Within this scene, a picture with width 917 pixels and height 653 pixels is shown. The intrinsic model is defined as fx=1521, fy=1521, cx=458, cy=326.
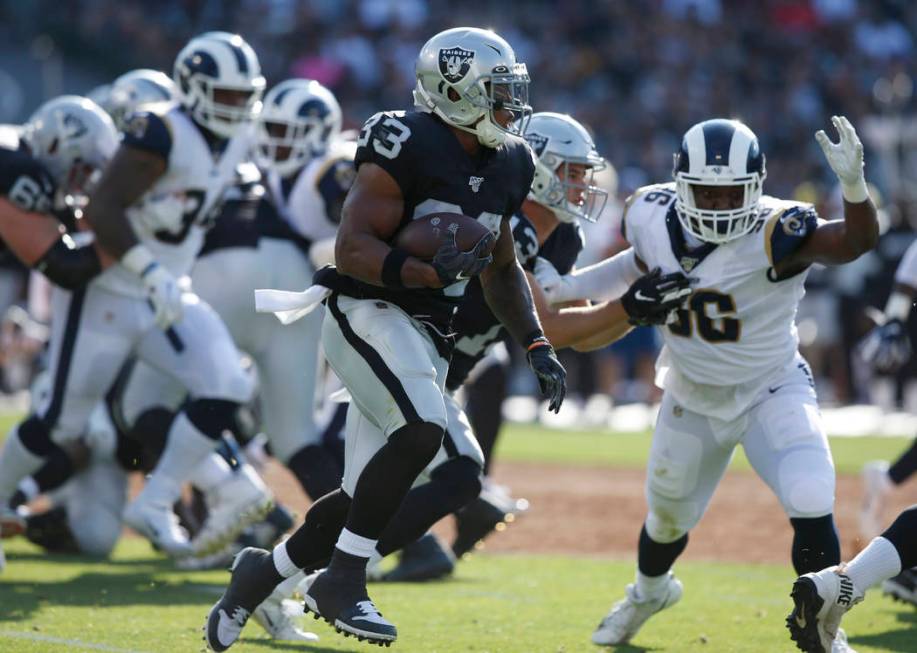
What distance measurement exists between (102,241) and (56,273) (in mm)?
252

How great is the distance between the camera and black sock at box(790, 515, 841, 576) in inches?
194

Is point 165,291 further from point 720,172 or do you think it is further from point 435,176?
point 720,172

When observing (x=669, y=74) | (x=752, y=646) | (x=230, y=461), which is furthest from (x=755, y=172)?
(x=669, y=74)

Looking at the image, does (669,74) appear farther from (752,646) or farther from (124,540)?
(752,646)

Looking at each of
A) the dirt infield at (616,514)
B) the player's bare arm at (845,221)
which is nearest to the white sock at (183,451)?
the dirt infield at (616,514)

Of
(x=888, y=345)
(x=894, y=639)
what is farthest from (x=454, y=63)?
(x=888, y=345)

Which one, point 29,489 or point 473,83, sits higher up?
point 473,83

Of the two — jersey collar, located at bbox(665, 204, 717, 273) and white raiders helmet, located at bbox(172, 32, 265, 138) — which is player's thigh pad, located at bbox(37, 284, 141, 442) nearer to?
white raiders helmet, located at bbox(172, 32, 265, 138)

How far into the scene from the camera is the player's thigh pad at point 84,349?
268 inches

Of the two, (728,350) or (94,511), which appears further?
(94,511)

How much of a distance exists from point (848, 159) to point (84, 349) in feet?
11.8

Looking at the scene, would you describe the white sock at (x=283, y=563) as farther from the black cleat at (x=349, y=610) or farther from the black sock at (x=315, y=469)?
the black sock at (x=315, y=469)

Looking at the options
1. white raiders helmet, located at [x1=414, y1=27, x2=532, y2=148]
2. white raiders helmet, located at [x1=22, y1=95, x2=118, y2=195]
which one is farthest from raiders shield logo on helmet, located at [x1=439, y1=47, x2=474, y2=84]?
white raiders helmet, located at [x1=22, y1=95, x2=118, y2=195]

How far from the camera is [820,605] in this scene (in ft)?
14.9
